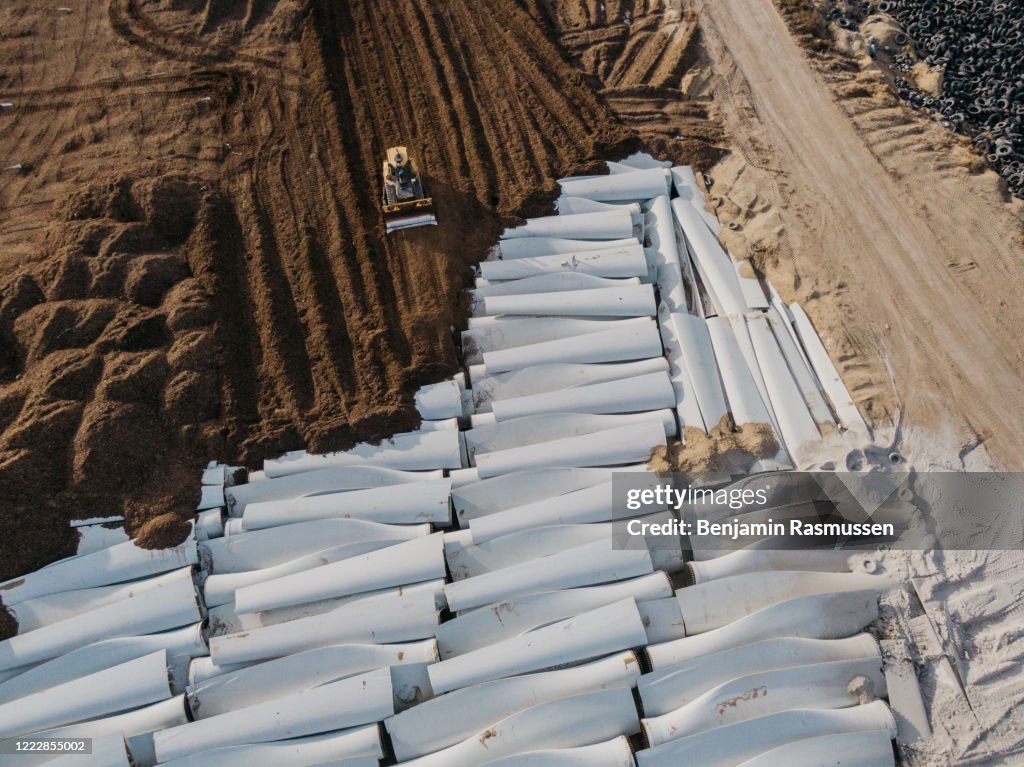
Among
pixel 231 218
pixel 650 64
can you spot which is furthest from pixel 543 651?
pixel 650 64

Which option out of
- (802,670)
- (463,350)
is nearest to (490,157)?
(463,350)

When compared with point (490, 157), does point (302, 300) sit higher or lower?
lower

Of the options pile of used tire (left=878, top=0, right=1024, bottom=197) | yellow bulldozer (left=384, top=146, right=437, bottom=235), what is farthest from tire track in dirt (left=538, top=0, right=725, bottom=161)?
yellow bulldozer (left=384, top=146, right=437, bottom=235)

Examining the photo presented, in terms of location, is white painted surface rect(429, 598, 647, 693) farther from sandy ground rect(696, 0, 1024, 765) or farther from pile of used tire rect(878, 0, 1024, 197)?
pile of used tire rect(878, 0, 1024, 197)

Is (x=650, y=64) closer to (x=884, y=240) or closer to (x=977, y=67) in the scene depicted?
(x=884, y=240)

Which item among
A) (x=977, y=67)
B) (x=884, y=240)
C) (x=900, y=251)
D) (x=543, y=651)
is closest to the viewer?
(x=543, y=651)

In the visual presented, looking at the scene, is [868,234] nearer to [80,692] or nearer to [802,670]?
[802,670]
